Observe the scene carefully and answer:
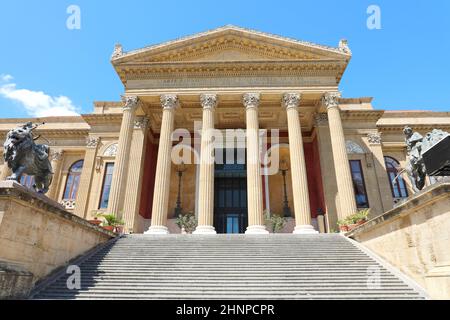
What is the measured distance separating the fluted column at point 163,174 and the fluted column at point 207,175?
6.55 feet

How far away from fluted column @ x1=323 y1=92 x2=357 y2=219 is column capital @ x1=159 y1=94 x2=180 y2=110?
993 centimetres

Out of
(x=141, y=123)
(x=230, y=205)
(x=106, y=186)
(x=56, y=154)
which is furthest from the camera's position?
(x=56, y=154)

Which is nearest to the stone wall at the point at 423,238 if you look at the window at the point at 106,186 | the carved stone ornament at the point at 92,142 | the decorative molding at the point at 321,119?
the decorative molding at the point at 321,119

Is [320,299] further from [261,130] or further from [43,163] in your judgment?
[261,130]

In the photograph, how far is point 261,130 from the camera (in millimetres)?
22469

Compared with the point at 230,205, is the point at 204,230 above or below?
below

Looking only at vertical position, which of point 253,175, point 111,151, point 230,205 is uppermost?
point 111,151

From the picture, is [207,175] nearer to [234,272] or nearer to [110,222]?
[110,222]

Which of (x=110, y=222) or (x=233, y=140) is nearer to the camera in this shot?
(x=110, y=222)

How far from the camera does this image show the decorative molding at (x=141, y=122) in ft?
63.6

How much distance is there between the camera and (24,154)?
25.5ft

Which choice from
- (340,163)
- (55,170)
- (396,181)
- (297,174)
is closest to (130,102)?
(55,170)

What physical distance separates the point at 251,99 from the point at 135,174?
8999 millimetres

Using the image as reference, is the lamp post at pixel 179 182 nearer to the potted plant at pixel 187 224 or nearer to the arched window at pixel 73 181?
the potted plant at pixel 187 224
